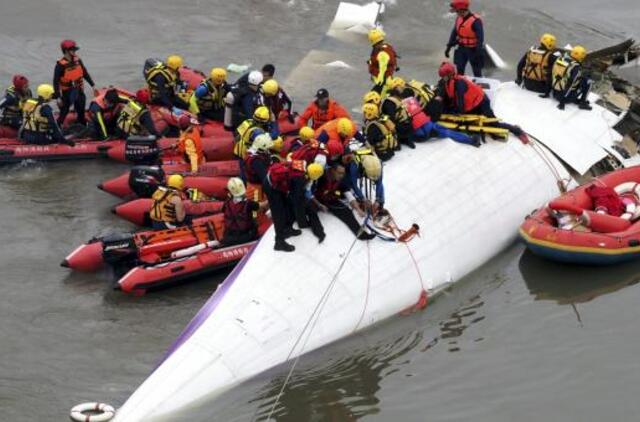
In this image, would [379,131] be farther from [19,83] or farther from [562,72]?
[19,83]

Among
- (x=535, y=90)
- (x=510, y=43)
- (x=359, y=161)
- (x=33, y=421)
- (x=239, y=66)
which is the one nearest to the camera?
(x=33, y=421)

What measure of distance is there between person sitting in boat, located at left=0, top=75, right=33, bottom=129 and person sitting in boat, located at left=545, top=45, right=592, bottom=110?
8005 mm

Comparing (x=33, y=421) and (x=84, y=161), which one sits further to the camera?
(x=84, y=161)

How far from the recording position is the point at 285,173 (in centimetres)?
930

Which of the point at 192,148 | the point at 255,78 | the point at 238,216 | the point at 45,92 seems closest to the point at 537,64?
the point at 255,78

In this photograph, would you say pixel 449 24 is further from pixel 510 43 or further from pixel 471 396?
pixel 471 396

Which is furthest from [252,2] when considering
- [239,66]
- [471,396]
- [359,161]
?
[471,396]

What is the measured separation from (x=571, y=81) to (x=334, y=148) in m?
4.58

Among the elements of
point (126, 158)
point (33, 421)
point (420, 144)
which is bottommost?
point (33, 421)

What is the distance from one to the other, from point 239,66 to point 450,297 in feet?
28.7

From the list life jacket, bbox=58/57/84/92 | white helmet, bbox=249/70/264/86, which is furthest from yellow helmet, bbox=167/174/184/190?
life jacket, bbox=58/57/84/92

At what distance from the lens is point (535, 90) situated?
528 inches

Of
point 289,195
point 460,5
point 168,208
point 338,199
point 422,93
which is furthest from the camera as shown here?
point 460,5

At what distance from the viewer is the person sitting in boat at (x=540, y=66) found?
13.1 metres
